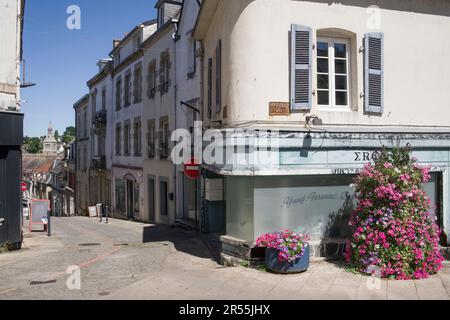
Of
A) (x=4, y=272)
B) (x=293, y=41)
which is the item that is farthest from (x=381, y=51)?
(x=4, y=272)

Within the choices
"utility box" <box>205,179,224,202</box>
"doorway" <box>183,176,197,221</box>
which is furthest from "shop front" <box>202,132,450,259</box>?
"doorway" <box>183,176,197,221</box>

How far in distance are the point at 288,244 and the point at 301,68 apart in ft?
11.8

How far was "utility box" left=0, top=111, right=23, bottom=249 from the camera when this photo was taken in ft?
39.2

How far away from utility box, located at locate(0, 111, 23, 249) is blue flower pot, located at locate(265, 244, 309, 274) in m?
7.16

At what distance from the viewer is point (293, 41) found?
376 inches

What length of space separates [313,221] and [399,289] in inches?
92.8

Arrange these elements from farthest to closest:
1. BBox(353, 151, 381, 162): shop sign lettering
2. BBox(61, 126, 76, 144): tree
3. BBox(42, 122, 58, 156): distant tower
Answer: BBox(42, 122, 58, 156): distant tower
BBox(61, 126, 76, 144): tree
BBox(353, 151, 381, 162): shop sign lettering

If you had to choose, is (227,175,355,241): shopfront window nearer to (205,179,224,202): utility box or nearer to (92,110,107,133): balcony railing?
(205,179,224,202): utility box

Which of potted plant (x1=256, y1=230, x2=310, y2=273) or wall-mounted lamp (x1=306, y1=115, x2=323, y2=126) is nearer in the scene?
potted plant (x1=256, y1=230, x2=310, y2=273)

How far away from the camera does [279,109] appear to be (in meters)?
9.55

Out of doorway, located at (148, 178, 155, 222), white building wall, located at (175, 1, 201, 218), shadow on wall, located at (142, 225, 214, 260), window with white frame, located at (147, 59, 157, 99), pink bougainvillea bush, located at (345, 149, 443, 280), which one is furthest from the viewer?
doorway, located at (148, 178, 155, 222)

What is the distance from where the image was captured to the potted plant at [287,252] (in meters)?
8.75

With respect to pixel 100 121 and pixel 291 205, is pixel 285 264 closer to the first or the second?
pixel 291 205
